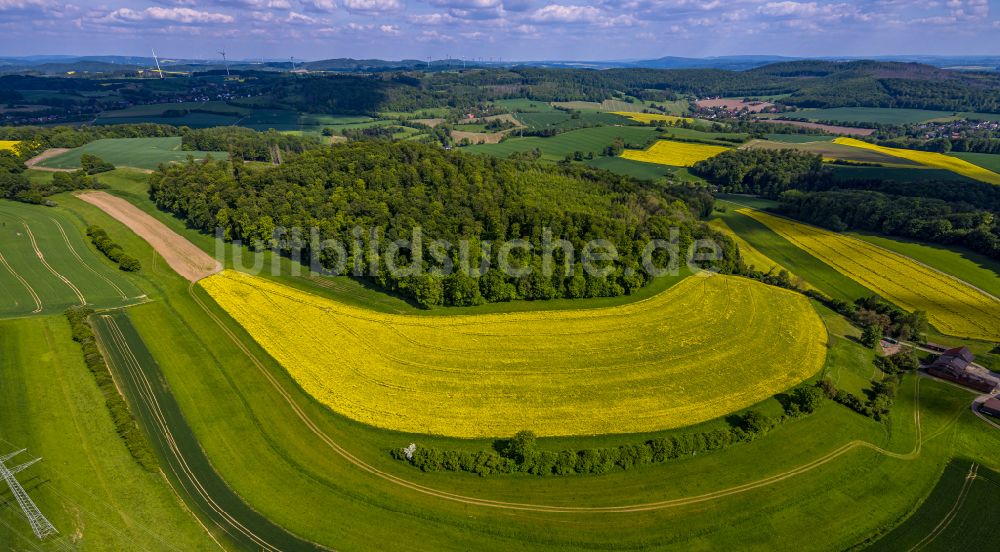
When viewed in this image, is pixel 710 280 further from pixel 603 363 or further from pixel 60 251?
pixel 60 251

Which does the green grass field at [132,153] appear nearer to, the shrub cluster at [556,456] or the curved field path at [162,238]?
the curved field path at [162,238]

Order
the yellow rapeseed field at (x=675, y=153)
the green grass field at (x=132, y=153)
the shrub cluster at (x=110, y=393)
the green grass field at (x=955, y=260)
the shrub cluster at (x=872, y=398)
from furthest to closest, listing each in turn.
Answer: the yellow rapeseed field at (x=675, y=153) < the green grass field at (x=132, y=153) < the green grass field at (x=955, y=260) < the shrub cluster at (x=872, y=398) < the shrub cluster at (x=110, y=393)

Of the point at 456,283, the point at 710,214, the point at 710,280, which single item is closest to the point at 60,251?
the point at 456,283

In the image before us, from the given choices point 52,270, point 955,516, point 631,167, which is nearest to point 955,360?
point 955,516

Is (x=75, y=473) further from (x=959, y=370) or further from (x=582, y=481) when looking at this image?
(x=959, y=370)

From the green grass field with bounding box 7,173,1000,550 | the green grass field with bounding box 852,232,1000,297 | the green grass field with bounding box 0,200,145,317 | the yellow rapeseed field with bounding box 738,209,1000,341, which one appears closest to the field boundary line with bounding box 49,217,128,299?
the green grass field with bounding box 0,200,145,317

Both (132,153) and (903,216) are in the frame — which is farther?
(132,153)

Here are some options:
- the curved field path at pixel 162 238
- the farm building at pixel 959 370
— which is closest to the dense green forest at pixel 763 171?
the farm building at pixel 959 370
